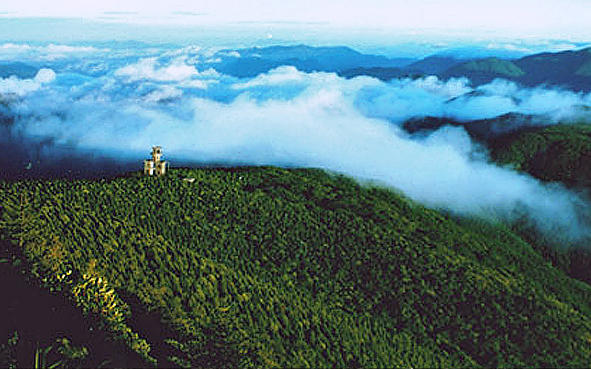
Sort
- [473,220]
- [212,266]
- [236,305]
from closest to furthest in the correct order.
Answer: [236,305] → [212,266] → [473,220]

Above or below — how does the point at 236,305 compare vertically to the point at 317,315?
above

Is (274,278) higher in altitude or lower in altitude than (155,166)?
lower

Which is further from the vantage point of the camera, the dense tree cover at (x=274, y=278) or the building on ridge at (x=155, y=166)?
the building on ridge at (x=155, y=166)

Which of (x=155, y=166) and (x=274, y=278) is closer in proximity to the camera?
(x=274, y=278)

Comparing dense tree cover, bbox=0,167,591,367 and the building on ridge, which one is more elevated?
the building on ridge

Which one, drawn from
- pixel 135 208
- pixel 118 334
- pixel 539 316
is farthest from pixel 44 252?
pixel 539 316

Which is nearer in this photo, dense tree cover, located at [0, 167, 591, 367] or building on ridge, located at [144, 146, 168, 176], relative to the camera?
dense tree cover, located at [0, 167, 591, 367]

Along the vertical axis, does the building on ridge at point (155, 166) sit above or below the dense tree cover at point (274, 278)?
above

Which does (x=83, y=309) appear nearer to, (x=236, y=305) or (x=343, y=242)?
(x=236, y=305)
